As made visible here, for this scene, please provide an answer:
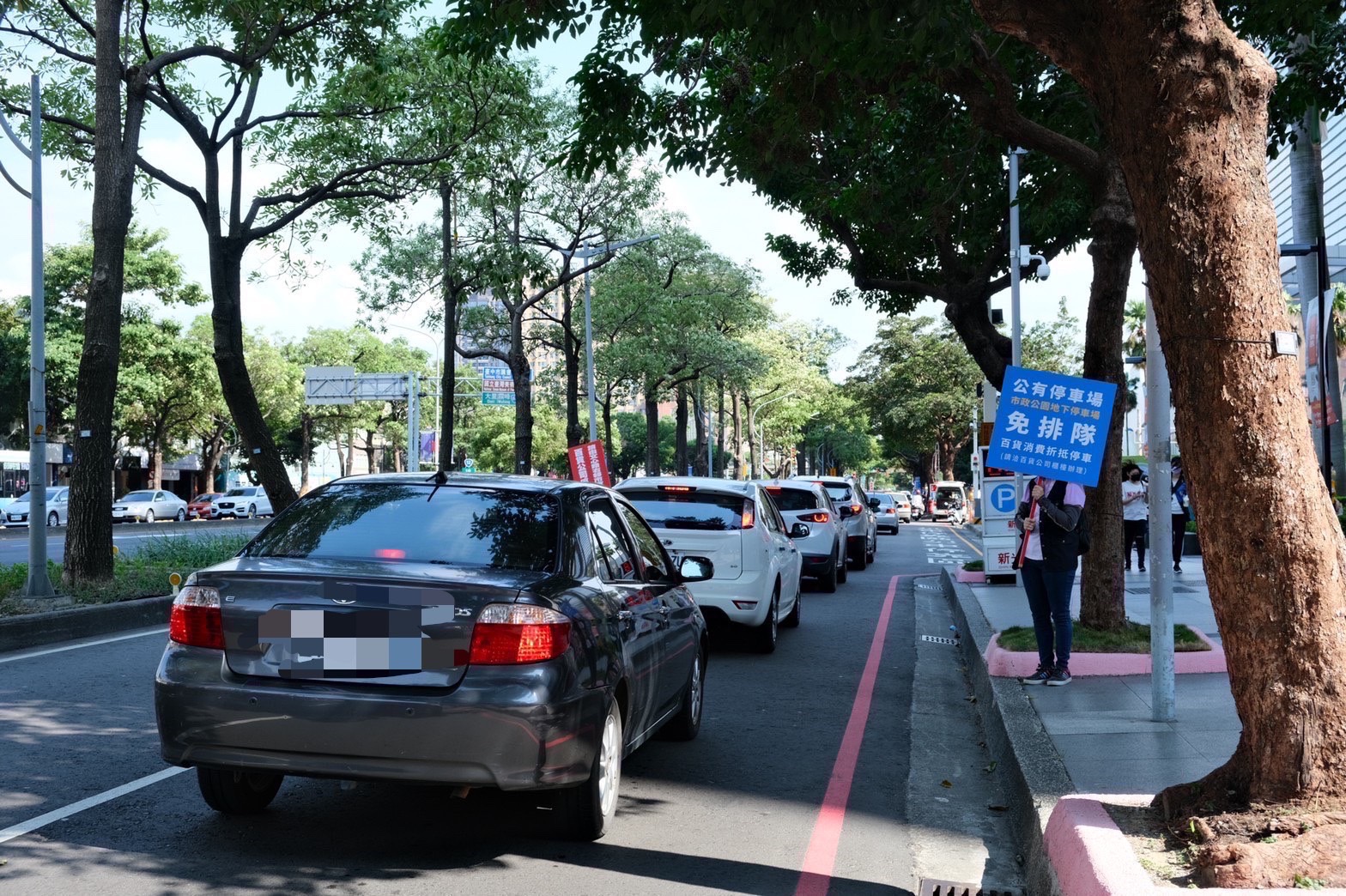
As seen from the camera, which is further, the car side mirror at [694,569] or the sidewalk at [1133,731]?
the car side mirror at [694,569]

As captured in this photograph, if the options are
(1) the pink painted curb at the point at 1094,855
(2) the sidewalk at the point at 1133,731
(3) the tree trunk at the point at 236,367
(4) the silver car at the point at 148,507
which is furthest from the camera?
(4) the silver car at the point at 148,507

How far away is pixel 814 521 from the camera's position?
1914 centimetres

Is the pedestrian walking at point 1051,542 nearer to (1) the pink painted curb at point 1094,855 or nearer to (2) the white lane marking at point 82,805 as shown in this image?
(1) the pink painted curb at point 1094,855

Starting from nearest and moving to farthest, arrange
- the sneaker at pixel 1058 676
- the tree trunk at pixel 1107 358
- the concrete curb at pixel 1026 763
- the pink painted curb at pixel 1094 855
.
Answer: the pink painted curb at pixel 1094 855
the concrete curb at pixel 1026 763
the sneaker at pixel 1058 676
the tree trunk at pixel 1107 358

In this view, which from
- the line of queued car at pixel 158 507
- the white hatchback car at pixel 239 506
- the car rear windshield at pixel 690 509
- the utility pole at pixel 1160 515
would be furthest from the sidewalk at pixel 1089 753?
the white hatchback car at pixel 239 506

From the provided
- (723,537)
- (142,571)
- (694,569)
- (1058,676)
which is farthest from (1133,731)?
(142,571)

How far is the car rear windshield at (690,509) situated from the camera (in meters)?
11.7

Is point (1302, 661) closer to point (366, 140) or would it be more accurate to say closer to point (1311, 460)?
point (1311, 460)

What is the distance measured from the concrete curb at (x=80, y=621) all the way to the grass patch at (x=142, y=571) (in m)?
0.38

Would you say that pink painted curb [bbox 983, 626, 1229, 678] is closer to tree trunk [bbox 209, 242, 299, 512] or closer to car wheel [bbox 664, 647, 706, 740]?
car wheel [bbox 664, 647, 706, 740]

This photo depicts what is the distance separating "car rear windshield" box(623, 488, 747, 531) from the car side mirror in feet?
14.3

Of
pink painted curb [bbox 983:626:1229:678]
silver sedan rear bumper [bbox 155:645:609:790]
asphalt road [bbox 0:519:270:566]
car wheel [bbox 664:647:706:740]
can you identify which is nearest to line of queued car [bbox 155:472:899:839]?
silver sedan rear bumper [bbox 155:645:609:790]

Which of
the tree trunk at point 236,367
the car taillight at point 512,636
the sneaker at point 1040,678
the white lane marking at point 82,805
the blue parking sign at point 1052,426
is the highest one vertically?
the tree trunk at point 236,367

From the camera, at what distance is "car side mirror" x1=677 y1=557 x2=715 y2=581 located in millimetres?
7180
